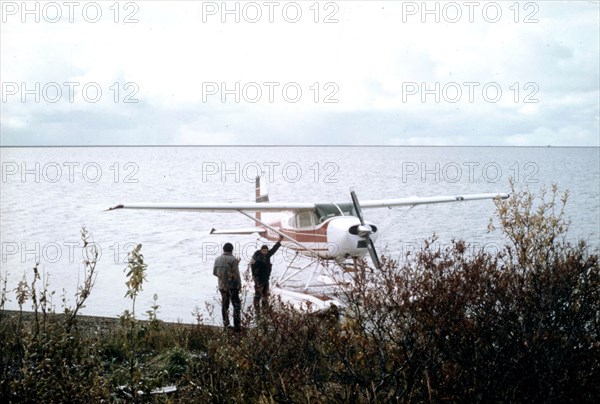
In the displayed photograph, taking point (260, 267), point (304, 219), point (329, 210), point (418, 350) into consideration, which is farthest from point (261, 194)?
point (418, 350)

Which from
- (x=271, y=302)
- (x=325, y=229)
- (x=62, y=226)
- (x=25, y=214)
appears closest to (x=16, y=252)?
(x=62, y=226)

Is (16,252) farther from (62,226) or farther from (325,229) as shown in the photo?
(325,229)

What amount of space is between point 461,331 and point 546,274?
29.3 inches

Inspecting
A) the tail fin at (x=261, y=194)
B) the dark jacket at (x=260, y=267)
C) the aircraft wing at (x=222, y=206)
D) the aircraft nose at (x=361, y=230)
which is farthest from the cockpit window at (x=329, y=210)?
A: the tail fin at (x=261, y=194)

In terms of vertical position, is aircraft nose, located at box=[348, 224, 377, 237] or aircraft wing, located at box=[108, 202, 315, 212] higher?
aircraft wing, located at box=[108, 202, 315, 212]

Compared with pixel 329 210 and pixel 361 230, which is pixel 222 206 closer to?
pixel 329 210

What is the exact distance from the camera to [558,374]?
4016 millimetres

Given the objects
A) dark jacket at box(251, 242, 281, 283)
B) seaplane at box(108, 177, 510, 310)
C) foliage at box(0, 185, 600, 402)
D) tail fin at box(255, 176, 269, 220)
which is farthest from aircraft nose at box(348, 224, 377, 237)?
foliage at box(0, 185, 600, 402)

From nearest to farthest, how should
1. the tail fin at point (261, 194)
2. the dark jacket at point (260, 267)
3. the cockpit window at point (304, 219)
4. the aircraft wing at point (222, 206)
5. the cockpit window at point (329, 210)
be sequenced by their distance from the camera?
1. the dark jacket at point (260, 267)
2. the aircraft wing at point (222, 206)
3. the cockpit window at point (329, 210)
4. the cockpit window at point (304, 219)
5. the tail fin at point (261, 194)

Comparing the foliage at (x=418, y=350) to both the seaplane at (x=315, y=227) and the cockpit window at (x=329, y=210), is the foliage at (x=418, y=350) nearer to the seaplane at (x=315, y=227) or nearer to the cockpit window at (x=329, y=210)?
the seaplane at (x=315, y=227)

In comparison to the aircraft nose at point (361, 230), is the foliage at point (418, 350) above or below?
below

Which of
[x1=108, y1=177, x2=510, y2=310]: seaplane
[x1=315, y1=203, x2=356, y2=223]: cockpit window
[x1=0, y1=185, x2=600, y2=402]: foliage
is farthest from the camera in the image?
[x1=315, y1=203, x2=356, y2=223]: cockpit window

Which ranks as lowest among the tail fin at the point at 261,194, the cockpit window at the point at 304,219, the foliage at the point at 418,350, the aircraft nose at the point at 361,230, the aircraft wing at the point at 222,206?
the foliage at the point at 418,350

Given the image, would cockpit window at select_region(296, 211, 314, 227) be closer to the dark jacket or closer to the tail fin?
the dark jacket
